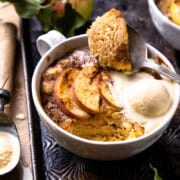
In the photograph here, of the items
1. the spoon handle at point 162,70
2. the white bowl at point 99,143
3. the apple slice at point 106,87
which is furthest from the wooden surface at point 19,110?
the spoon handle at point 162,70

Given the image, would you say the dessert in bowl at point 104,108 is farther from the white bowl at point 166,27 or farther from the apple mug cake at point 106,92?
the white bowl at point 166,27

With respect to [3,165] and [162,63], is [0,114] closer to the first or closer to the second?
[3,165]

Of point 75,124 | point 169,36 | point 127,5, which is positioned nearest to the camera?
point 75,124

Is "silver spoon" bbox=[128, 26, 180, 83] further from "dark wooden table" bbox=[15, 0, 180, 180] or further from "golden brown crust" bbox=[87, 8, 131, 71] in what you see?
"dark wooden table" bbox=[15, 0, 180, 180]

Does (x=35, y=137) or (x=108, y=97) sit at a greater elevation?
(x=108, y=97)

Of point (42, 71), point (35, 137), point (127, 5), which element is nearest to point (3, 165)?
point (35, 137)

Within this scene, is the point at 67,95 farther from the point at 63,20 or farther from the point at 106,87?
the point at 63,20

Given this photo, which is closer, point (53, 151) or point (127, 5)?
point (53, 151)
